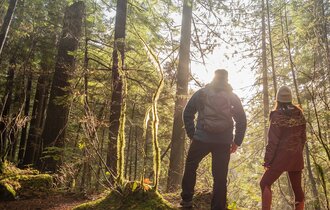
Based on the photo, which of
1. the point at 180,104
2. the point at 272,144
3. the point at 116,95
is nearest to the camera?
the point at 272,144

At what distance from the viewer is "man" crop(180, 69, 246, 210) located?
4195mm

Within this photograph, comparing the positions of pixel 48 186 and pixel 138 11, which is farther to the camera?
pixel 138 11

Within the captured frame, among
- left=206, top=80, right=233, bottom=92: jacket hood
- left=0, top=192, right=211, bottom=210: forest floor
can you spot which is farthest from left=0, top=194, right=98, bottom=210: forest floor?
left=206, top=80, right=233, bottom=92: jacket hood

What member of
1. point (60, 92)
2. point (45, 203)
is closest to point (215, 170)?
point (45, 203)

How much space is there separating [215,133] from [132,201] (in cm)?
152

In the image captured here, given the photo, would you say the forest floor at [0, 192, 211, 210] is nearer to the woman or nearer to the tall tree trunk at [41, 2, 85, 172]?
the woman

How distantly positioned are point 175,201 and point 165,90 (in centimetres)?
428

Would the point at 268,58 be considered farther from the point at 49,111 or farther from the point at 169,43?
the point at 49,111

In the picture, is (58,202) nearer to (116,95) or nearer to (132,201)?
(132,201)

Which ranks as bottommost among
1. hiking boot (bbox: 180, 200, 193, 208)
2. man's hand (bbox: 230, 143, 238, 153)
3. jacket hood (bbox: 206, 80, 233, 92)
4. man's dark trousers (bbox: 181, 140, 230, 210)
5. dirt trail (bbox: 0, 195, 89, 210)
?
dirt trail (bbox: 0, 195, 89, 210)

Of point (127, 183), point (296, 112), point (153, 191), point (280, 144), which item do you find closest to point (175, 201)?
point (153, 191)

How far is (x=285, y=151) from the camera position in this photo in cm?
450

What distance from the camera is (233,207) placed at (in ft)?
14.8

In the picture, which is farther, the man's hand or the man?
the man's hand
